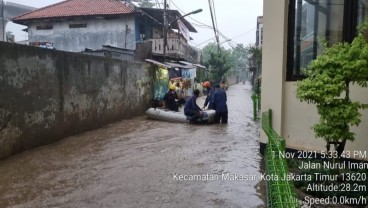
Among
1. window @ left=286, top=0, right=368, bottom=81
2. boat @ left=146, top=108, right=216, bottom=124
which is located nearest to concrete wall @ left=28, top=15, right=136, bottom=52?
boat @ left=146, top=108, right=216, bottom=124

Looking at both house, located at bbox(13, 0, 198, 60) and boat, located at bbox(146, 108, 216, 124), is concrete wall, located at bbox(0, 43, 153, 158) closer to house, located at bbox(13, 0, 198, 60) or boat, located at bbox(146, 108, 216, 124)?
boat, located at bbox(146, 108, 216, 124)

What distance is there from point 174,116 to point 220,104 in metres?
1.91

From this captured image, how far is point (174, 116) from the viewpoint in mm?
13812

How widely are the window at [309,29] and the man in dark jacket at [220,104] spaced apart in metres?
6.35

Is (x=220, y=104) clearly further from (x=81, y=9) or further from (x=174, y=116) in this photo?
(x=81, y=9)

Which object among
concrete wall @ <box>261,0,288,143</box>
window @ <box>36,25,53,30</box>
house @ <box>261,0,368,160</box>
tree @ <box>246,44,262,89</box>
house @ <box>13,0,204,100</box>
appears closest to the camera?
house @ <box>261,0,368,160</box>

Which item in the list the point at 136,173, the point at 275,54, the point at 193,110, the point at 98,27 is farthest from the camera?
the point at 98,27

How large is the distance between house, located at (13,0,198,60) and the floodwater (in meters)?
14.8

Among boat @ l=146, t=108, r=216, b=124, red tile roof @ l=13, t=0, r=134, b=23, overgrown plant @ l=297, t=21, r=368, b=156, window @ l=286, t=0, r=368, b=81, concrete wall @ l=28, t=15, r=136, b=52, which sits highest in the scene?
red tile roof @ l=13, t=0, r=134, b=23

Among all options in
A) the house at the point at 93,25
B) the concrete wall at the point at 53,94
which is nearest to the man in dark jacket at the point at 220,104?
the concrete wall at the point at 53,94

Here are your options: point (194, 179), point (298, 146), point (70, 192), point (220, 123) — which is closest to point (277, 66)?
point (298, 146)

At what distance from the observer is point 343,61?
14.8 ft

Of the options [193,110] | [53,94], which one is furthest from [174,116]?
[53,94]

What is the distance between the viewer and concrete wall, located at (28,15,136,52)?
24.4 m
